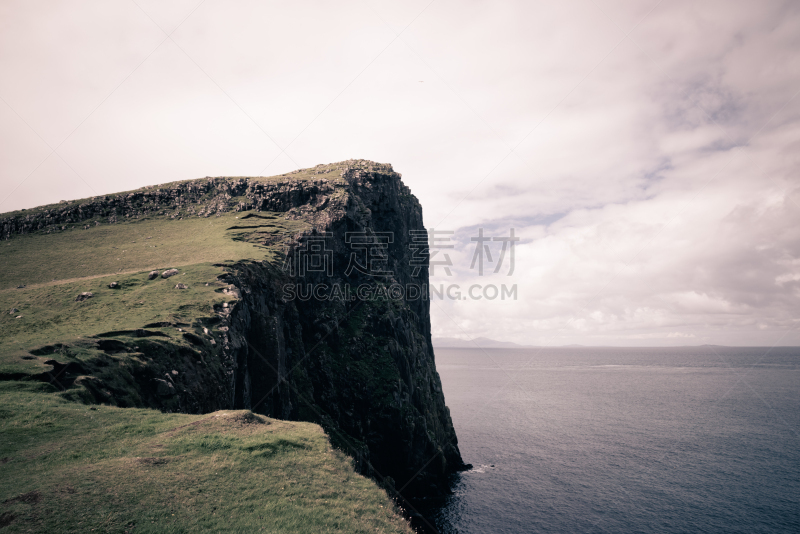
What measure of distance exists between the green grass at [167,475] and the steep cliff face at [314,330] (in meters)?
6.50

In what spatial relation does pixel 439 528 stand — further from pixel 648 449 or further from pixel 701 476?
pixel 648 449

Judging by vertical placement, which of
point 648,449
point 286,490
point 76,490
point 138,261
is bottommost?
point 648,449

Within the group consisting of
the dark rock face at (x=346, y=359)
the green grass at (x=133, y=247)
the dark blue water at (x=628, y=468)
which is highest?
the green grass at (x=133, y=247)

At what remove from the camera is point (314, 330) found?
6919cm

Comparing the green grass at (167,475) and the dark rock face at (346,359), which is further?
the dark rock face at (346,359)

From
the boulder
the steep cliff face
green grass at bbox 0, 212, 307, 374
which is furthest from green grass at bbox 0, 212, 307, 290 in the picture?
the boulder

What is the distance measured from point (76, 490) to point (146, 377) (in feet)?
57.6

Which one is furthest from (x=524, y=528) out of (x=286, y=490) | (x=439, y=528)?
(x=286, y=490)

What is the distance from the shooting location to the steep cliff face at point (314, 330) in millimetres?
36312

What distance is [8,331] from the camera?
34.3 meters

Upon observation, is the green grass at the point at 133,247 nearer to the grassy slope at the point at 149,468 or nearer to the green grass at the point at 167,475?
the grassy slope at the point at 149,468

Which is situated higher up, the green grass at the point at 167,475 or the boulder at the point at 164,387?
the boulder at the point at 164,387

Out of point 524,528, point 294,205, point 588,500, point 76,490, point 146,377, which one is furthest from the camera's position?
point 294,205

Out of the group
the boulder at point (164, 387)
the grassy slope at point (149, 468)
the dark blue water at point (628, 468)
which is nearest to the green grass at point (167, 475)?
the grassy slope at point (149, 468)
